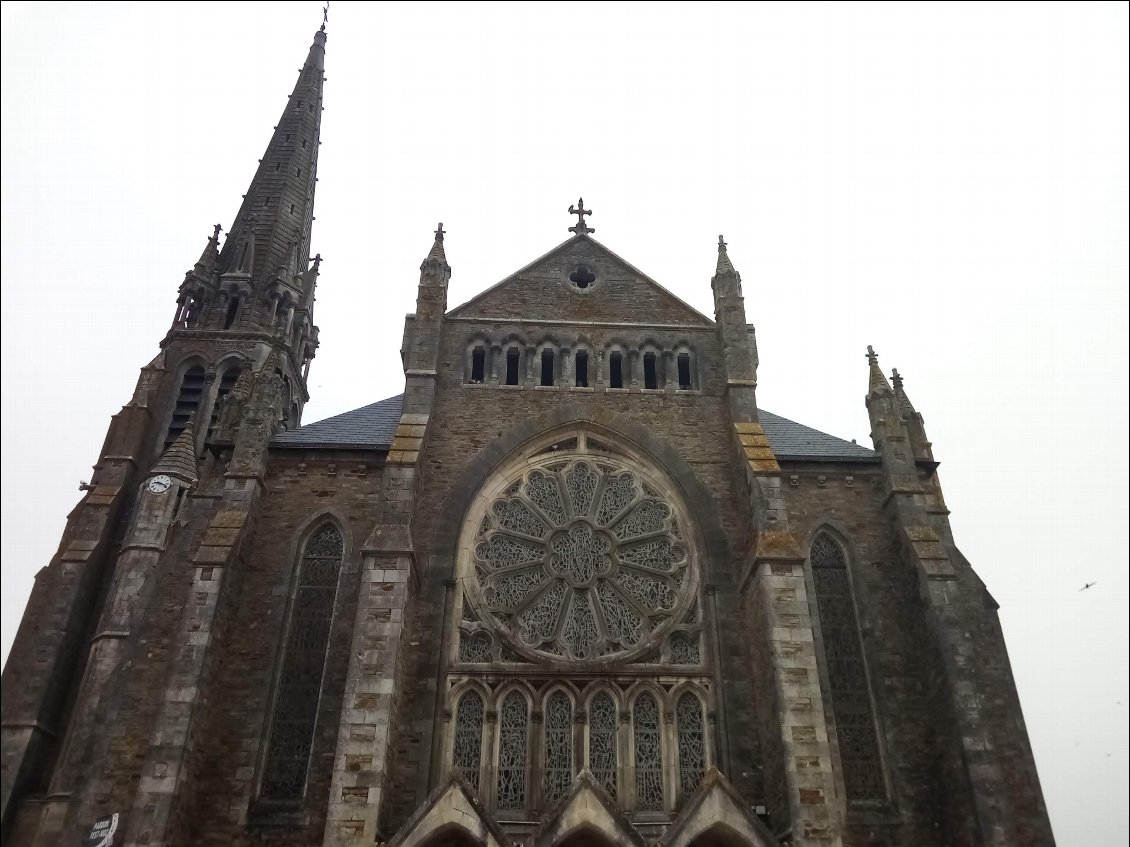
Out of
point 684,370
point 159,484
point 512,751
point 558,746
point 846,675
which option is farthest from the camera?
point 159,484

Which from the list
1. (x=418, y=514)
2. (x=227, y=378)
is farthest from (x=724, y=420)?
(x=227, y=378)

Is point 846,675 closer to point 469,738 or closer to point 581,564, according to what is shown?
point 581,564

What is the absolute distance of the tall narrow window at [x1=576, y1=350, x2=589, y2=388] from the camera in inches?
796

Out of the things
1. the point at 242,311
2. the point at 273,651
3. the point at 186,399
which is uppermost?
the point at 242,311

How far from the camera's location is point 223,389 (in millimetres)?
29047

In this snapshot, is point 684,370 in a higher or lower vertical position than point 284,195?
lower

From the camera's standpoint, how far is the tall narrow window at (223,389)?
1109 inches

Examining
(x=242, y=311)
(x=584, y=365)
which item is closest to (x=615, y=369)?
(x=584, y=365)

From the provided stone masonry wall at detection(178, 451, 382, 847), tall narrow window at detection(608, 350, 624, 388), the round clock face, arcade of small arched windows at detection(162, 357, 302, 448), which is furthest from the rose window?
arcade of small arched windows at detection(162, 357, 302, 448)

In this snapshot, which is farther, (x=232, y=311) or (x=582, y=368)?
(x=232, y=311)

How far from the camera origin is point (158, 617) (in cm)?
1672

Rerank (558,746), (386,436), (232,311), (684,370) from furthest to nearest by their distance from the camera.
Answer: (232,311) < (684,370) < (386,436) < (558,746)

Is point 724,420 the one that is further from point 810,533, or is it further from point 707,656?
point 707,656

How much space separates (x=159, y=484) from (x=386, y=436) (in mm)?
6496
